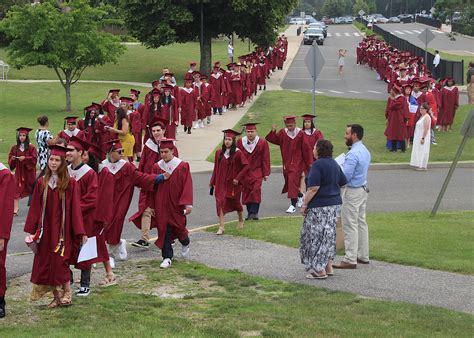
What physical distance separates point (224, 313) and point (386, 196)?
356 inches

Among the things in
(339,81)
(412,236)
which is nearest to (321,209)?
(412,236)

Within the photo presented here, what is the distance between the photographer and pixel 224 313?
9.01 m

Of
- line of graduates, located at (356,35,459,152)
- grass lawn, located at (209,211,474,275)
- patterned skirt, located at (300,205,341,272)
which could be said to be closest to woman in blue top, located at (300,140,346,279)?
patterned skirt, located at (300,205,341,272)

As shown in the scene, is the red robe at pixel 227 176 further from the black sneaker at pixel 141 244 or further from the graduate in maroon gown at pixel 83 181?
the graduate in maroon gown at pixel 83 181

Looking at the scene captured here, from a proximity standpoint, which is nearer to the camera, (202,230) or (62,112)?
(202,230)

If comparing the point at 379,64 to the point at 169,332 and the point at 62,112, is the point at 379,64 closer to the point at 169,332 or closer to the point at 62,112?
the point at 62,112

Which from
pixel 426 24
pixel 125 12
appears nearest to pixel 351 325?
pixel 125 12

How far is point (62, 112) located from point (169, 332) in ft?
86.7

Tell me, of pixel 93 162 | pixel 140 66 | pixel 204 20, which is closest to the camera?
pixel 93 162

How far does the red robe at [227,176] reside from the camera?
1384 cm

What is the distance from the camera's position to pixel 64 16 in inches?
1356

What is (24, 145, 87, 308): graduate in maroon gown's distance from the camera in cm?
909

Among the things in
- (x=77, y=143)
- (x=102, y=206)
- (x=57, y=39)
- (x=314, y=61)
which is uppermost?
(x=57, y=39)

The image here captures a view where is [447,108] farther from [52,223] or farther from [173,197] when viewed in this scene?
[52,223]
